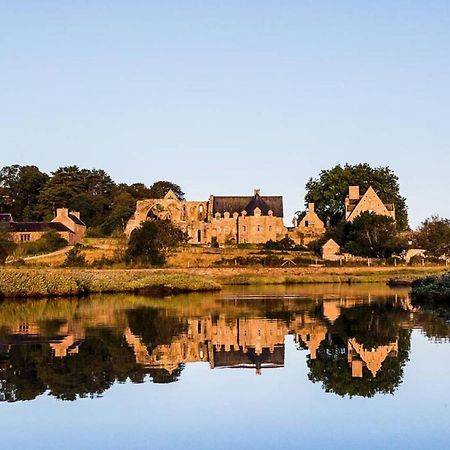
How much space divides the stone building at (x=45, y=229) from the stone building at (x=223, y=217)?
6.27 meters

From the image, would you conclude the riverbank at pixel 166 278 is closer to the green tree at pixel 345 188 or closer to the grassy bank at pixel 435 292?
the grassy bank at pixel 435 292

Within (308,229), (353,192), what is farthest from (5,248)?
(353,192)

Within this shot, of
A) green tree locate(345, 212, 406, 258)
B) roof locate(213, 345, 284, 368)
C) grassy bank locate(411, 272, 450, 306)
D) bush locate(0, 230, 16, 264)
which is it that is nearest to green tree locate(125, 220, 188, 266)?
bush locate(0, 230, 16, 264)

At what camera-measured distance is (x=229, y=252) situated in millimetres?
79812

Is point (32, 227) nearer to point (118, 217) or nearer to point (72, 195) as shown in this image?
point (118, 217)

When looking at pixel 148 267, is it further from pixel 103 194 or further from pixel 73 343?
pixel 103 194

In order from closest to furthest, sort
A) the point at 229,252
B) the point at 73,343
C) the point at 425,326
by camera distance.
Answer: the point at 73,343
the point at 425,326
the point at 229,252

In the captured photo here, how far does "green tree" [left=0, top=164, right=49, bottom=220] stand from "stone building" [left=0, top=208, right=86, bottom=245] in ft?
72.8

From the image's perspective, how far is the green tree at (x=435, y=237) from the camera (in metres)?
81.6

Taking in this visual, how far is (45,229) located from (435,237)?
1644 inches

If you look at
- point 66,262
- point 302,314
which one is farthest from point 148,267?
point 302,314

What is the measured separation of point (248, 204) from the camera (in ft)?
327

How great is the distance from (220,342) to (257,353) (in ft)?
9.33

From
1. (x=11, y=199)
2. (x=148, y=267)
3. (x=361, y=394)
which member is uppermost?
(x=11, y=199)
